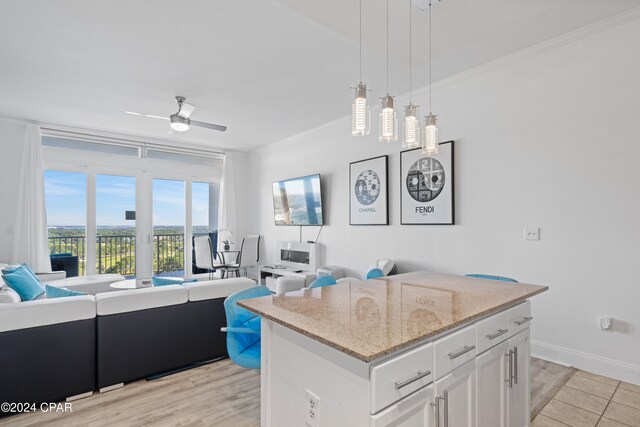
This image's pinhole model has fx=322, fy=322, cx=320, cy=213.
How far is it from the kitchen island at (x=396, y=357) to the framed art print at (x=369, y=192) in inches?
94.0

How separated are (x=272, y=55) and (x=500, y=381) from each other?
300 cm

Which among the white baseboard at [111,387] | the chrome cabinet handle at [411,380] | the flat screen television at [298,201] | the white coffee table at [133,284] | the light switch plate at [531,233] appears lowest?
the white baseboard at [111,387]

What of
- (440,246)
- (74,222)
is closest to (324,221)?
(440,246)

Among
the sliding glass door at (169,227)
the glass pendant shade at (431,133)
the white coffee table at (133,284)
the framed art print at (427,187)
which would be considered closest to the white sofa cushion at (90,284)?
the white coffee table at (133,284)

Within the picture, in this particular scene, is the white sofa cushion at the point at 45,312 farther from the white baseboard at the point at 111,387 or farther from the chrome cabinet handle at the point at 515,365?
the chrome cabinet handle at the point at 515,365

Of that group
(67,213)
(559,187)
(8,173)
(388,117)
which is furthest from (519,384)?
(8,173)

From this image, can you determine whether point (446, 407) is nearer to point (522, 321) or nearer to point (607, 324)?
point (522, 321)

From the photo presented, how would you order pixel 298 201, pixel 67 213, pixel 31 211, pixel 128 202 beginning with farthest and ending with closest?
pixel 128 202
pixel 298 201
pixel 67 213
pixel 31 211

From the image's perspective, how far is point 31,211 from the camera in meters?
4.70

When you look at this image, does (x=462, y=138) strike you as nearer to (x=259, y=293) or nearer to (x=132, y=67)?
(x=259, y=293)

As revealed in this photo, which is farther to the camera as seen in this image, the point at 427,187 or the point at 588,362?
the point at 427,187

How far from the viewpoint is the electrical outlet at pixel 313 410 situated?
1.18m

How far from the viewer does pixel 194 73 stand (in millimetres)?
3326

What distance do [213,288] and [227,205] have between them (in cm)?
418
